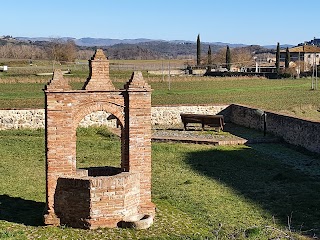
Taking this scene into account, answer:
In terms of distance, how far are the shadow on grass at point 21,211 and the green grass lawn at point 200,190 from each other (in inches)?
0.7

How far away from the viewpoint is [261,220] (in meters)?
11.6

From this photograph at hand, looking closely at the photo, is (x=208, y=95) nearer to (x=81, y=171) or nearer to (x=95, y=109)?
(x=81, y=171)

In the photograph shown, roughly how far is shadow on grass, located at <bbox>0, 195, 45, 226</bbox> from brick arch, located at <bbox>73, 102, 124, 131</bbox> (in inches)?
81.9

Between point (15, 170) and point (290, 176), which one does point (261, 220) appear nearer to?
point (290, 176)

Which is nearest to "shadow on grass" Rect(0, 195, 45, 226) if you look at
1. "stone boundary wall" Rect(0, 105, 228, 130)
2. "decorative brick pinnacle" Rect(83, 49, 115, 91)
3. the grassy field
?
"decorative brick pinnacle" Rect(83, 49, 115, 91)

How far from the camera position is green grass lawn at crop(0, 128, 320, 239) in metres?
10.7

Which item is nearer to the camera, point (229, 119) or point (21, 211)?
point (21, 211)

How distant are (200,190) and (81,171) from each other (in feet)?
11.2

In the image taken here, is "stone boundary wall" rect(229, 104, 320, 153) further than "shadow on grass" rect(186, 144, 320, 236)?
Yes

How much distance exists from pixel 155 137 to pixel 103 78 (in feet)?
34.2

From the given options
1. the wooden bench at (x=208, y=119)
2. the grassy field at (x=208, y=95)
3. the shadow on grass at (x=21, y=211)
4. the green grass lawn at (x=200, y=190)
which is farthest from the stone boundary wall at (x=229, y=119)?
the shadow on grass at (x=21, y=211)

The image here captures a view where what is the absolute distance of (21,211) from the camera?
39.8ft

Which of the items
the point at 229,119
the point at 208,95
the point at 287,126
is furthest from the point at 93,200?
the point at 208,95

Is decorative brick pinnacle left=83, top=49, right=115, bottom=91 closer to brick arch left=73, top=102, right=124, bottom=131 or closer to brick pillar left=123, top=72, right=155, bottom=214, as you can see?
brick arch left=73, top=102, right=124, bottom=131
